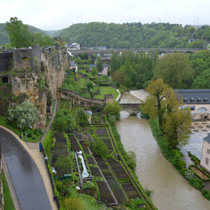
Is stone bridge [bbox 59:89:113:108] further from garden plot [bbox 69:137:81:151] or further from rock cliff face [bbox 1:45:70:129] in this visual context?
garden plot [bbox 69:137:81:151]

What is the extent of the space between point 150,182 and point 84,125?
1722 cm

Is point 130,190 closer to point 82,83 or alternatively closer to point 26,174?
point 26,174

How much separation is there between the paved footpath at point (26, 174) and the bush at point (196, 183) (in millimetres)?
18703

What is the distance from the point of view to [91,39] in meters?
176

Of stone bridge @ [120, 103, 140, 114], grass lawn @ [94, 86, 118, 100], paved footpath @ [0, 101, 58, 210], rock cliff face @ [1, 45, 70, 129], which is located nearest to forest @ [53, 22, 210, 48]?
grass lawn @ [94, 86, 118, 100]

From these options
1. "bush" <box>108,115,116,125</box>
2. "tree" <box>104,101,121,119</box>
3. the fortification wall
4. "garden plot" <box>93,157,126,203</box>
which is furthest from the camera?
"tree" <box>104,101,121,119</box>

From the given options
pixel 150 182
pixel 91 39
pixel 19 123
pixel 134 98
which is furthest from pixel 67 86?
pixel 91 39

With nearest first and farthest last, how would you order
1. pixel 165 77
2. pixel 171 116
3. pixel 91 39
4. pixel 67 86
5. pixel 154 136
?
pixel 171 116 < pixel 154 136 < pixel 67 86 < pixel 165 77 < pixel 91 39

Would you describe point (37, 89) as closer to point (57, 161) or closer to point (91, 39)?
point (57, 161)

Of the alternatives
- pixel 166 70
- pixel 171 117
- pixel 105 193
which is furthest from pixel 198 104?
pixel 105 193

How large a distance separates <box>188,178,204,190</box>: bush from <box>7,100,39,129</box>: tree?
22.5 metres

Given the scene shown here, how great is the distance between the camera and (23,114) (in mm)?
30531

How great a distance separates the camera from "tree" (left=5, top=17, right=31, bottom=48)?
49719mm

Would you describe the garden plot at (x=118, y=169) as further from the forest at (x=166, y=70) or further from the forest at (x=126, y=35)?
the forest at (x=126, y=35)
